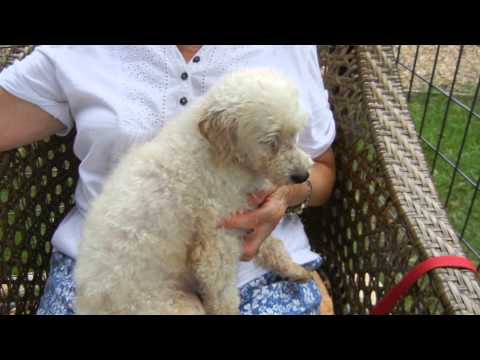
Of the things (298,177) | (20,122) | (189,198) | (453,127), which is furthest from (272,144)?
(453,127)

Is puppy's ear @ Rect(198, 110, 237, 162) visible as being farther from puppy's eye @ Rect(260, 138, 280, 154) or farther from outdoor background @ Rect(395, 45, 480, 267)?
outdoor background @ Rect(395, 45, 480, 267)

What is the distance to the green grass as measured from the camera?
10.0 ft

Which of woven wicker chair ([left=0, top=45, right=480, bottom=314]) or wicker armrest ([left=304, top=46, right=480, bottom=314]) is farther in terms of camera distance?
woven wicker chair ([left=0, top=45, right=480, bottom=314])

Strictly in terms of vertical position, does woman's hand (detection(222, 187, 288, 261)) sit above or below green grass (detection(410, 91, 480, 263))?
above

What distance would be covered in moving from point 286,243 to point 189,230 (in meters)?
0.44

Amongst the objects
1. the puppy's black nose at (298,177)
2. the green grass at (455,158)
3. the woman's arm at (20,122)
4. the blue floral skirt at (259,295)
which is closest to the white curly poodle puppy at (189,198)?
the puppy's black nose at (298,177)

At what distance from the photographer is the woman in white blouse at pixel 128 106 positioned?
5.49 ft

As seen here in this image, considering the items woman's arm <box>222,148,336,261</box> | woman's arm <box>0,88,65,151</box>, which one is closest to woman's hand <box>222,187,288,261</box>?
woman's arm <box>222,148,336,261</box>

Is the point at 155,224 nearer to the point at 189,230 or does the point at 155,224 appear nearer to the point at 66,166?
the point at 189,230

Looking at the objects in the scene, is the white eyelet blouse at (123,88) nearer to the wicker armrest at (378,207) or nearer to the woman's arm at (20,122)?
the woman's arm at (20,122)

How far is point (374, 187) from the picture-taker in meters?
1.77

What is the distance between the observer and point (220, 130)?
1452 millimetres

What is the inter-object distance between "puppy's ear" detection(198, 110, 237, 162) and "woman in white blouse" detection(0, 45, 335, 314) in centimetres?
24
